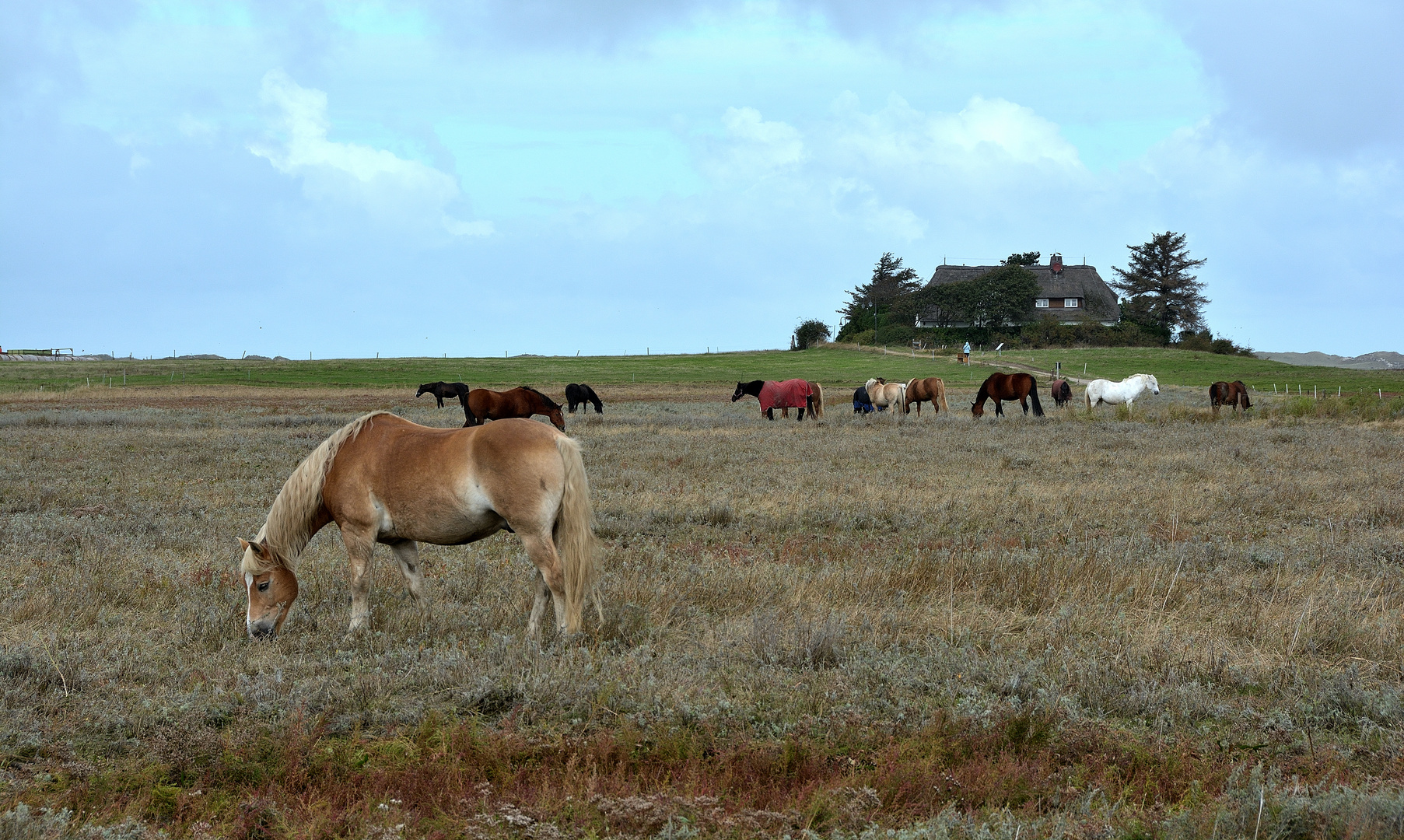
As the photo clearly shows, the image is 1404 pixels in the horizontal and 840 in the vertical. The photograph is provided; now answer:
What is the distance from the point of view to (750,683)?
5.41 metres

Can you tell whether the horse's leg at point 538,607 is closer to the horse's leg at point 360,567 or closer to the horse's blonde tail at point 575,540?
the horse's blonde tail at point 575,540

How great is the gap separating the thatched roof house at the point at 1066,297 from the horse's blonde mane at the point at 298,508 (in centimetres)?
8559

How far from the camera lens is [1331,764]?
14.5 ft

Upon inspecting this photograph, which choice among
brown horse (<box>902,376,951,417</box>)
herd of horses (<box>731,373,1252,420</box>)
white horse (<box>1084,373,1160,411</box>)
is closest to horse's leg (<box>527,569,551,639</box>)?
herd of horses (<box>731,373,1252,420</box>)

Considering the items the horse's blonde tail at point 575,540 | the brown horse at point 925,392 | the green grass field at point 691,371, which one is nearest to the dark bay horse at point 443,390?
the green grass field at point 691,371

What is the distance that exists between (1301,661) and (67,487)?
15.1 m

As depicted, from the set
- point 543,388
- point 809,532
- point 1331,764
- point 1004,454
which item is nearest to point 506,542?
point 809,532

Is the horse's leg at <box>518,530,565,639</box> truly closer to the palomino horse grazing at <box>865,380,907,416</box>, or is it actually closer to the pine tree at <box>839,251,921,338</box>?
the palomino horse grazing at <box>865,380,907,416</box>

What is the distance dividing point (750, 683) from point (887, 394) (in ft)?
97.1

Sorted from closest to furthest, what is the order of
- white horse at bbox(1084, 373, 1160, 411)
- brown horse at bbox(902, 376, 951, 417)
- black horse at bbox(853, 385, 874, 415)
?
1. brown horse at bbox(902, 376, 951, 417)
2. black horse at bbox(853, 385, 874, 415)
3. white horse at bbox(1084, 373, 1160, 411)

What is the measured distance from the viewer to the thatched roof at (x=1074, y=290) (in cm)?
8894

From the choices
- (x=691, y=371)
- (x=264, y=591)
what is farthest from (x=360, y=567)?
(x=691, y=371)

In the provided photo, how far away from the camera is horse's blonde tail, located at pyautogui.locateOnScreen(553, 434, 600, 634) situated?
6.41 meters

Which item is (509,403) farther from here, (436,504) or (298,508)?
(436,504)
